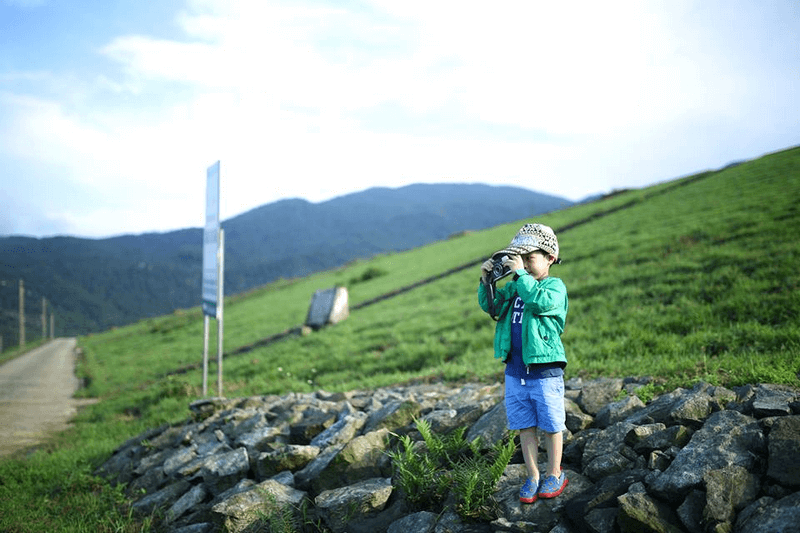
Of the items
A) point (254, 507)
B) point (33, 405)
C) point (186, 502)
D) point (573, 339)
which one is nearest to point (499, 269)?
point (254, 507)

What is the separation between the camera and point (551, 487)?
428 centimetres

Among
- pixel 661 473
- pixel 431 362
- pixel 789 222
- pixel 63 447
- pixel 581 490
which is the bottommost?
pixel 63 447

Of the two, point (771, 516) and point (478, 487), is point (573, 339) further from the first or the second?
point (771, 516)

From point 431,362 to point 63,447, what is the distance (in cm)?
793

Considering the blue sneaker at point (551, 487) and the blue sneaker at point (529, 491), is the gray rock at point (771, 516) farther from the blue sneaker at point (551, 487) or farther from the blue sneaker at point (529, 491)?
the blue sneaker at point (529, 491)

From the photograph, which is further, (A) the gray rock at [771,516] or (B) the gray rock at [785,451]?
(B) the gray rock at [785,451]

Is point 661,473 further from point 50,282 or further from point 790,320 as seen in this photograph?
point 50,282

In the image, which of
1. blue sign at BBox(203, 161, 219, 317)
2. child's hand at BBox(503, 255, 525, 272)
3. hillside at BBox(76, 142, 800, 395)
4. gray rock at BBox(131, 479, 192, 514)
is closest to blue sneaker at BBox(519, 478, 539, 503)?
child's hand at BBox(503, 255, 525, 272)

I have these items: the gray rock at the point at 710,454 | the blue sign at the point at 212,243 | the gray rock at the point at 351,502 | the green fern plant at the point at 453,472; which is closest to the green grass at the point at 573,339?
the gray rock at the point at 710,454

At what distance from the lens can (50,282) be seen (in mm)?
191125

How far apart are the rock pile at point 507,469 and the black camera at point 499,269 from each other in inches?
72.2

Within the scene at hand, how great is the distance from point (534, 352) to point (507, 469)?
140cm

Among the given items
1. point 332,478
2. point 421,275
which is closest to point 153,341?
point 421,275

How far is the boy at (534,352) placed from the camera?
4.29 meters
